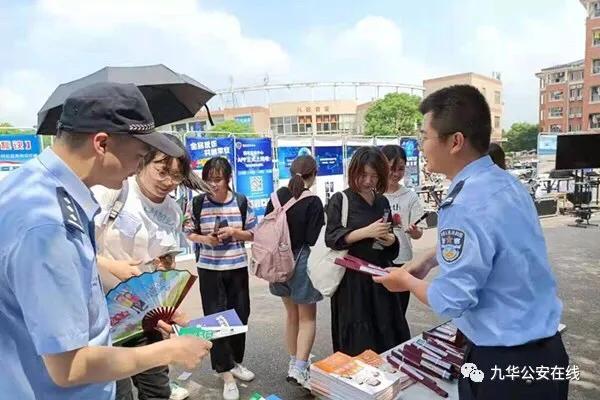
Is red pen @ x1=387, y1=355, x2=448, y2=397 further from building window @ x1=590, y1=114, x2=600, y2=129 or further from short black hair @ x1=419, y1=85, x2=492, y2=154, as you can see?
building window @ x1=590, y1=114, x2=600, y2=129

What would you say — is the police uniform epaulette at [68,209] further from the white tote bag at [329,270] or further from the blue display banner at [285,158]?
the blue display banner at [285,158]

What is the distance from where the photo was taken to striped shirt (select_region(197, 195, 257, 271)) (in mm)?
2957

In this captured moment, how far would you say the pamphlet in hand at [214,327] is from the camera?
1.38 metres

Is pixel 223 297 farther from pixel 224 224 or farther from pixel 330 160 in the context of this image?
pixel 330 160

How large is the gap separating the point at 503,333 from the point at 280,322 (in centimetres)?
321

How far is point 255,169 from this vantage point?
7516 mm

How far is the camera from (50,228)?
91 centimetres

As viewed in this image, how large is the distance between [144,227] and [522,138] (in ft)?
236

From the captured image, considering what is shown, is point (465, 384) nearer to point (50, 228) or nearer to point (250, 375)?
point (50, 228)

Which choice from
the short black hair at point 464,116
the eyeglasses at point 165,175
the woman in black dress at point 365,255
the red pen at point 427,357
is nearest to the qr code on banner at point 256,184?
the woman in black dress at point 365,255

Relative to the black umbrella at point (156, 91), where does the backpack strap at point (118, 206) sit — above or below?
below

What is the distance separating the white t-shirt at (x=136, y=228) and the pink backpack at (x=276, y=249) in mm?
572

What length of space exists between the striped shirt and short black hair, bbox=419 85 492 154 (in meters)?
1.81

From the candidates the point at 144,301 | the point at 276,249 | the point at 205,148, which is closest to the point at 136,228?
the point at 144,301
